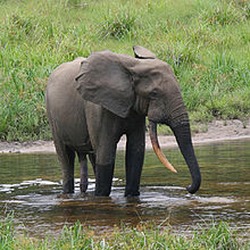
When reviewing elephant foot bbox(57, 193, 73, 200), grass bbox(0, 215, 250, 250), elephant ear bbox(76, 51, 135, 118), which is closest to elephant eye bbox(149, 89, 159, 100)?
elephant ear bbox(76, 51, 135, 118)

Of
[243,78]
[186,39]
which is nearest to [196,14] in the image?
[186,39]

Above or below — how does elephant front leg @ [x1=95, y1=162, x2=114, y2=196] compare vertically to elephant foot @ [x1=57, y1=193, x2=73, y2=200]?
above

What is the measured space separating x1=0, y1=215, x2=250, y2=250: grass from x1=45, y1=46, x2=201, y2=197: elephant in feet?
6.31

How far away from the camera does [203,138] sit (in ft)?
50.8

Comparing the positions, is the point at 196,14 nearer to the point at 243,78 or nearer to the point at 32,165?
the point at 243,78

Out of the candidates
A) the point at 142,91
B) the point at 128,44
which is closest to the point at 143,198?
the point at 142,91

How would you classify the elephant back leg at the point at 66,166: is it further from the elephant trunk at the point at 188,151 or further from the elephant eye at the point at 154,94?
the elephant trunk at the point at 188,151

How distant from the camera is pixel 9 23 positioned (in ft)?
67.0

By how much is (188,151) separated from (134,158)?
89 centimetres

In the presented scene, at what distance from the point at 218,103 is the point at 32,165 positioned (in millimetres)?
4302

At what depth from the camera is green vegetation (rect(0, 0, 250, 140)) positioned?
16.3m

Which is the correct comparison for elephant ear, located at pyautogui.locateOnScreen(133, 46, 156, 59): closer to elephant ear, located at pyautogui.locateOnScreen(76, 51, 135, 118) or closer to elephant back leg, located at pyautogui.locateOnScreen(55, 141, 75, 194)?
elephant ear, located at pyautogui.locateOnScreen(76, 51, 135, 118)

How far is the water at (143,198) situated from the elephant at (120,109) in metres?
0.34

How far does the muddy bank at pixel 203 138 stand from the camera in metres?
15.0
